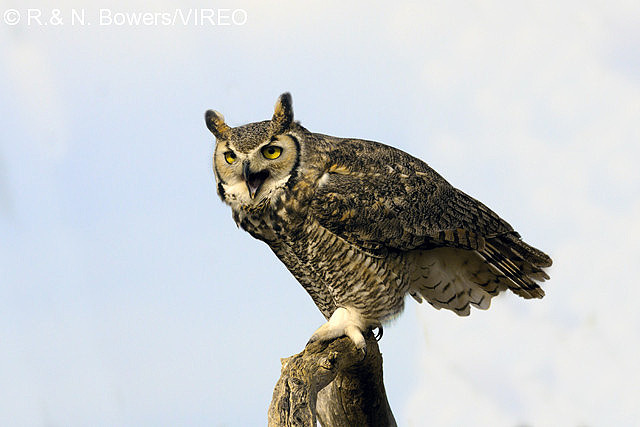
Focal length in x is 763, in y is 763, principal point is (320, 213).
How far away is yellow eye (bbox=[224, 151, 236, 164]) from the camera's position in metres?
2.97

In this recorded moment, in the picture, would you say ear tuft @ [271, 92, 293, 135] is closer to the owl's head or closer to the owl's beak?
the owl's head

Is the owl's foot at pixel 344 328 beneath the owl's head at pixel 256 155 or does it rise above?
beneath

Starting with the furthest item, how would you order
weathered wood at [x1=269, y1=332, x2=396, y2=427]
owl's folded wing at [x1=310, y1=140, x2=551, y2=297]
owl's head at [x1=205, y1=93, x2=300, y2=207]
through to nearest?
owl's folded wing at [x1=310, y1=140, x2=551, y2=297] < owl's head at [x1=205, y1=93, x2=300, y2=207] < weathered wood at [x1=269, y1=332, x2=396, y2=427]

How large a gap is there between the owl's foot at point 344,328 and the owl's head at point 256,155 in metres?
0.59

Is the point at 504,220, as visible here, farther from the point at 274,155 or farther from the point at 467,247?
the point at 274,155

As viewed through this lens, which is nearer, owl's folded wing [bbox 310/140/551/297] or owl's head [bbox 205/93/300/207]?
owl's head [bbox 205/93/300/207]

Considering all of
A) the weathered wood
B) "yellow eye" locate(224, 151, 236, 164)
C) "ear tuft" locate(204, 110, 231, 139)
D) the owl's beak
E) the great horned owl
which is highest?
"ear tuft" locate(204, 110, 231, 139)

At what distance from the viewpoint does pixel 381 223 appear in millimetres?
3062

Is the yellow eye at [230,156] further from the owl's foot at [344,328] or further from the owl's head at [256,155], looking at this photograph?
the owl's foot at [344,328]

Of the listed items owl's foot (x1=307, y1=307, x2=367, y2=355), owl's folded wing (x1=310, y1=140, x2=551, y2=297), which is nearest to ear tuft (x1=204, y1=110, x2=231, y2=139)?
owl's folded wing (x1=310, y1=140, x2=551, y2=297)

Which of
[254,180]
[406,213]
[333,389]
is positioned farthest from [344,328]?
[254,180]

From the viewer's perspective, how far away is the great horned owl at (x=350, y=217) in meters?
3.01

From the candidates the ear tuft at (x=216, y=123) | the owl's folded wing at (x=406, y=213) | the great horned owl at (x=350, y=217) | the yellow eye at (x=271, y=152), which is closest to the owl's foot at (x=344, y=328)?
the great horned owl at (x=350, y=217)

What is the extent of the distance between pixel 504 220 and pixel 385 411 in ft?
3.38
